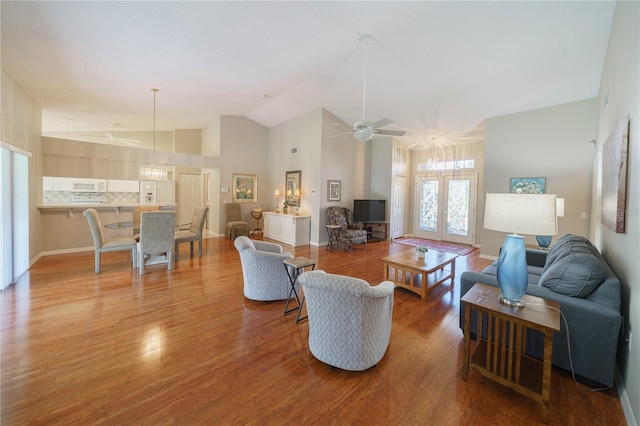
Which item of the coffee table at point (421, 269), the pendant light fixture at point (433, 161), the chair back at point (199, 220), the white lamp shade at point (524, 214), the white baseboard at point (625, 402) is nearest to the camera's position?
the white baseboard at point (625, 402)

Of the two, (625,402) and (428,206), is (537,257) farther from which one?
(428,206)

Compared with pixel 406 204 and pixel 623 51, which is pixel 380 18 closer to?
pixel 623 51

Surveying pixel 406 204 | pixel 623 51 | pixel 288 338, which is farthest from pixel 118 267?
pixel 406 204

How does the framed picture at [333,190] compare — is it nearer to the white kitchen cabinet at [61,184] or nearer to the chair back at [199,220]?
the chair back at [199,220]

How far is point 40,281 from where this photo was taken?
388 centimetres

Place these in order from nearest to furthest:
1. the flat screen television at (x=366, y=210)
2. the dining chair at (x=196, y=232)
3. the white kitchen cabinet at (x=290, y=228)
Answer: the dining chair at (x=196, y=232) → the white kitchen cabinet at (x=290, y=228) → the flat screen television at (x=366, y=210)

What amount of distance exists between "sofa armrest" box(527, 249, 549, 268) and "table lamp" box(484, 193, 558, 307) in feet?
7.77

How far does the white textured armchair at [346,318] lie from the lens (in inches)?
75.6

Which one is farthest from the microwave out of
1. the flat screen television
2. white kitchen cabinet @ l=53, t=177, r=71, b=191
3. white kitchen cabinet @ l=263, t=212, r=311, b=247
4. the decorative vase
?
the decorative vase

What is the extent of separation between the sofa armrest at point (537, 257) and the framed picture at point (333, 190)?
4.56 meters

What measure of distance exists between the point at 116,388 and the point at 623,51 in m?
5.16

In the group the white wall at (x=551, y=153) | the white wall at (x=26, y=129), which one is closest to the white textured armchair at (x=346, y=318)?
the white wall at (x=26, y=129)

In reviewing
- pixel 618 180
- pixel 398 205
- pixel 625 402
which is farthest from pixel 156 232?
pixel 398 205

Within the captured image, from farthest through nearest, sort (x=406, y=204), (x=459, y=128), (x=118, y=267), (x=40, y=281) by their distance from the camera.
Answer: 1. (x=406, y=204)
2. (x=459, y=128)
3. (x=118, y=267)
4. (x=40, y=281)
